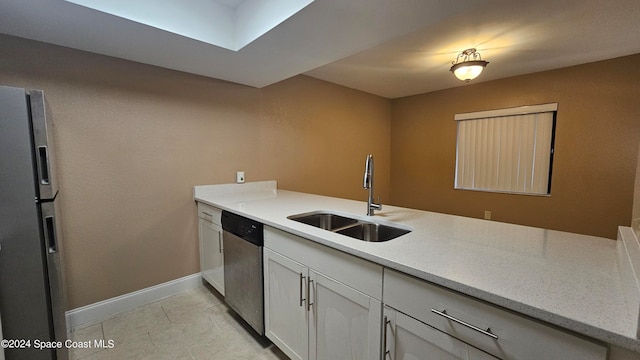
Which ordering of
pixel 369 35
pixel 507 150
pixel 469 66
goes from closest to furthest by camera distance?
1. pixel 369 35
2. pixel 469 66
3. pixel 507 150

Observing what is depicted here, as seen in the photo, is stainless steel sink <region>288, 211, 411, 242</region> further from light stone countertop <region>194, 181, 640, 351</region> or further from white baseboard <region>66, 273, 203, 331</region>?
white baseboard <region>66, 273, 203, 331</region>

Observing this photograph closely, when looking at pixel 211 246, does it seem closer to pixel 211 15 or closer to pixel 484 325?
pixel 211 15

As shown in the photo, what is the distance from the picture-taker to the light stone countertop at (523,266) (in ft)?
2.10

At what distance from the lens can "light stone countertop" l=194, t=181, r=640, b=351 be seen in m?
0.64

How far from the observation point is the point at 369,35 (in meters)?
1.65

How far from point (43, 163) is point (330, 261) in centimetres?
159

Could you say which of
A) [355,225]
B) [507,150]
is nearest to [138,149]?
[355,225]

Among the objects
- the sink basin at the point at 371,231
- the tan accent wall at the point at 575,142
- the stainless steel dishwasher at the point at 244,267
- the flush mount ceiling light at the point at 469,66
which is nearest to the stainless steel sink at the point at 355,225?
the sink basin at the point at 371,231

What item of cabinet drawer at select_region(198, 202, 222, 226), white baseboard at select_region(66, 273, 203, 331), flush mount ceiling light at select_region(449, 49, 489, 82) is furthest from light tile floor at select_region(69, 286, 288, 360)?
flush mount ceiling light at select_region(449, 49, 489, 82)

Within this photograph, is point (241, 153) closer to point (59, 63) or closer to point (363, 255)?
point (59, 63)

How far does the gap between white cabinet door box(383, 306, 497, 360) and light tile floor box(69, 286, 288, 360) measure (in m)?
1.00

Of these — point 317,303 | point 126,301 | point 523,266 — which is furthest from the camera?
point 126,301

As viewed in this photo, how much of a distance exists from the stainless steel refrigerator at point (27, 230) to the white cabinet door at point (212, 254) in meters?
0.95

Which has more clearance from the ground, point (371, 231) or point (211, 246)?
point (371, 231)
